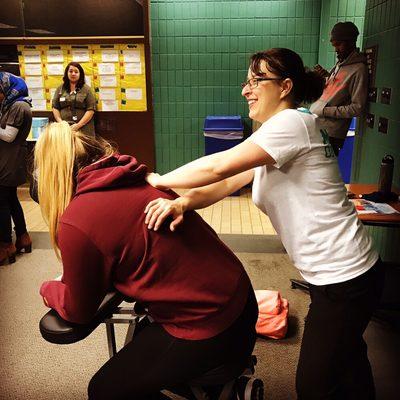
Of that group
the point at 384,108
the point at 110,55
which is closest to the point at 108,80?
the point at 110,55

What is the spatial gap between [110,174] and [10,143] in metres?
2.34

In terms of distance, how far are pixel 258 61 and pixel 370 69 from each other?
2145 millimetres

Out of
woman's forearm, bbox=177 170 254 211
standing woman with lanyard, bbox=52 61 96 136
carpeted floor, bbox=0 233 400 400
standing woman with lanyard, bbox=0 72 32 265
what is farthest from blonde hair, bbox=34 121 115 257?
standing woman with lanyard, bbox=52 61 96 136

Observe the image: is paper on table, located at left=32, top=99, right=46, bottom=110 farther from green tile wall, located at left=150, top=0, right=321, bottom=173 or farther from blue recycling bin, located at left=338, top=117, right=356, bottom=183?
blue recycling bin, located at left=338, top=117, right=356, bottom=183

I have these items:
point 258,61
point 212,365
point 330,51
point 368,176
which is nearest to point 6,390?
point 212,365

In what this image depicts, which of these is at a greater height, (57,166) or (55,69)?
(55,69)

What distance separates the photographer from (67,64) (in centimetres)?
518

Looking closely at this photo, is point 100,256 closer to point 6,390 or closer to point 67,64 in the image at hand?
point 6,390

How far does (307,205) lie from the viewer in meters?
1.31

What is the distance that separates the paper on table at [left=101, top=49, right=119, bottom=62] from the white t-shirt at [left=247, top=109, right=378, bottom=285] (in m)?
4.23

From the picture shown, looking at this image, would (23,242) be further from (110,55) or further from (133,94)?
(110,55)

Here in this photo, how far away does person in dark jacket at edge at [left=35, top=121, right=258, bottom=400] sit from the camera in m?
1.13

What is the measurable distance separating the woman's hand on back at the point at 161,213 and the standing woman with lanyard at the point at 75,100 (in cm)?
390

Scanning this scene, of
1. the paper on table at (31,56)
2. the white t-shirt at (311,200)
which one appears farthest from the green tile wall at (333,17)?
the white t-shirt at (311,200)
